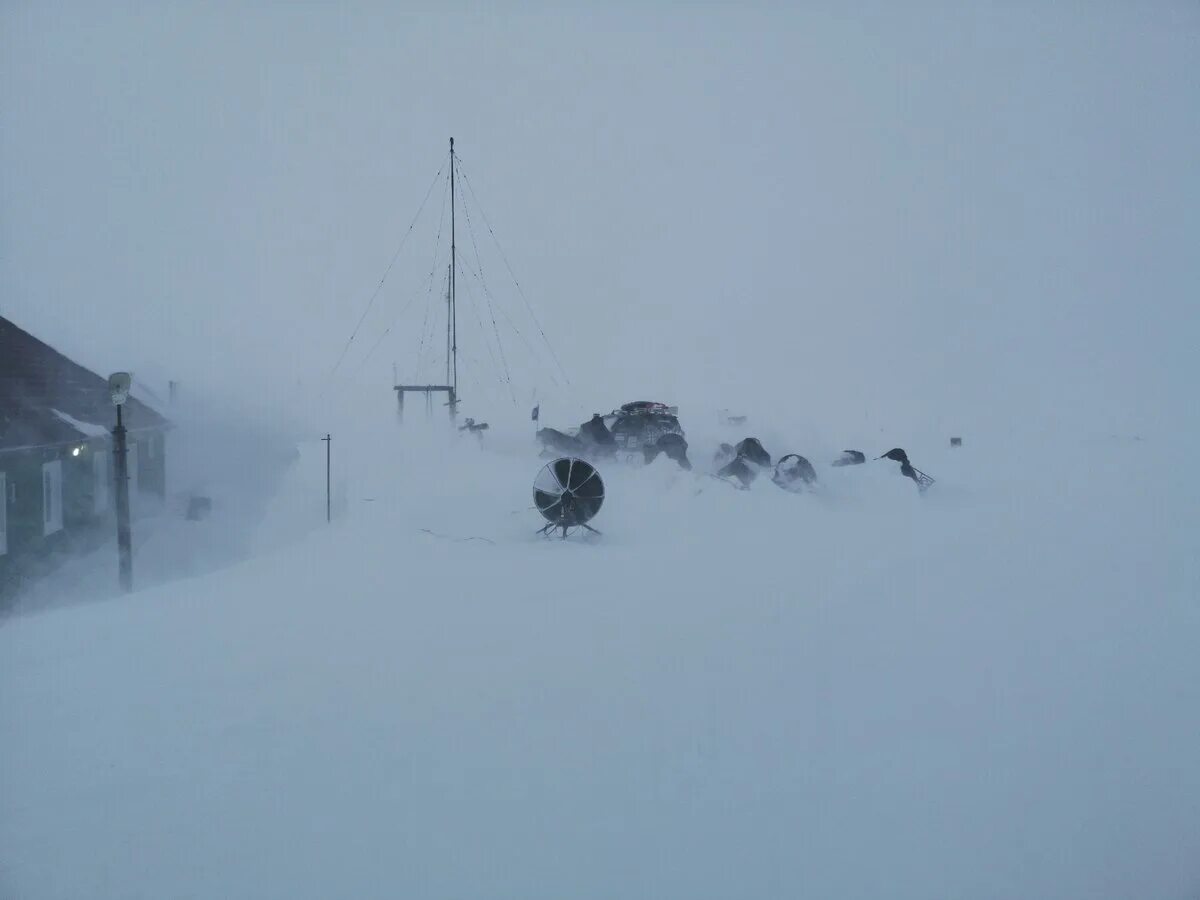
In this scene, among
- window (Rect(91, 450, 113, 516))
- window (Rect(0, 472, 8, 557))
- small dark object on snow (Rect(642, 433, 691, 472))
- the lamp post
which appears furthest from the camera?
small dark object on snow (Rect(642, 433, 691, 472))

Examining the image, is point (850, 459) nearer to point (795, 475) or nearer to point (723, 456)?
point (795, 475)

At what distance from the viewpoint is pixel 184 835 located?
4320mm

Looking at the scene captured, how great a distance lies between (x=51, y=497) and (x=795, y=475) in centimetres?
1574

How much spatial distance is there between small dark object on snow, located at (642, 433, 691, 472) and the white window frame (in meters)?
14.1

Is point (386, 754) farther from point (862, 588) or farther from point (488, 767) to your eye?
point (862, 588)

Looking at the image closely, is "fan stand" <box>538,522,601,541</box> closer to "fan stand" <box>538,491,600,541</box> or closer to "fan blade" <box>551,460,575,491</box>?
"fan stand" <box>538,491,600,541</box>

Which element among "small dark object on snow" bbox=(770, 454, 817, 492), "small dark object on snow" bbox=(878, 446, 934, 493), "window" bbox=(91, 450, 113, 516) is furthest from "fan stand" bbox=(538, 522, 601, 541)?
"window" bbox=(91, 450, 113, 516)

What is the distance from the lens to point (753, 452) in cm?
2141

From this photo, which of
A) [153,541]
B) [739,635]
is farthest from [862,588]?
[153,541]

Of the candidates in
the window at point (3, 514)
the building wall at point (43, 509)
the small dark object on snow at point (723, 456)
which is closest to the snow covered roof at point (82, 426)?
the building wall at point (43, 509)

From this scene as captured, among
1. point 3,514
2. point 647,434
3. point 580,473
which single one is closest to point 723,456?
point 647,434

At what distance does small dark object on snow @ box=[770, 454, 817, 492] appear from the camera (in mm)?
18156

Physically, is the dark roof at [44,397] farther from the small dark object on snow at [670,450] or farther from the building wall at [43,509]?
the small dark object on snow at [670,450]

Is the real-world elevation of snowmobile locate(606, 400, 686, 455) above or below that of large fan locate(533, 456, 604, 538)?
above
